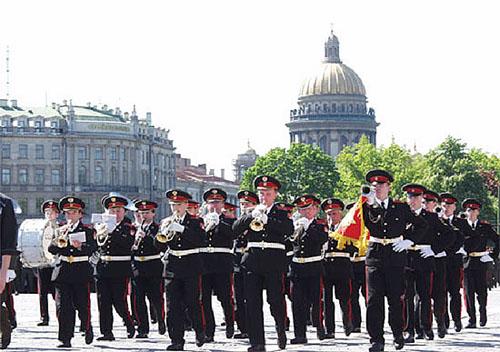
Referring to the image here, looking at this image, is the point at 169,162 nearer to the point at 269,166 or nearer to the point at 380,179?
the point at 269,166

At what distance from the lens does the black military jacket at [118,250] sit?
23.7 m

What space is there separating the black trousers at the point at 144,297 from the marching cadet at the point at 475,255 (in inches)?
196

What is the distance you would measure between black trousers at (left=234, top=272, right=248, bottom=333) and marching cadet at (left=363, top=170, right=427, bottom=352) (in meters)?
3.71

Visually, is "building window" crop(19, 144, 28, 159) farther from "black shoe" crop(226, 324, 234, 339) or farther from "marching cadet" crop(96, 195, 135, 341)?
"black shoe" crop(226, 324, 234, 339)

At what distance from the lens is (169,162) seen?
575 feet

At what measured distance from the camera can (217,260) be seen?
24.1m

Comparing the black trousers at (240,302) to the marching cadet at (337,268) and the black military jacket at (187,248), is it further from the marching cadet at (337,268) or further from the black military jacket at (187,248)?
the black military jacket at (187,248)

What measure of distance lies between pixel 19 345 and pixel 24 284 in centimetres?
2404

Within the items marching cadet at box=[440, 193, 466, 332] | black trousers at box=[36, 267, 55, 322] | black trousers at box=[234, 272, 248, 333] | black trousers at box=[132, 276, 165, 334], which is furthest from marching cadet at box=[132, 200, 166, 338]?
marching cadet at box=[440, 193, 466, 332]

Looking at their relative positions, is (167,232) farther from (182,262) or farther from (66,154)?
(66,154)

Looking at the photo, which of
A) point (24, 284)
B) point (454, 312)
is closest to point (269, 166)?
point (24, 284)

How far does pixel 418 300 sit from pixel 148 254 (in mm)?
3985

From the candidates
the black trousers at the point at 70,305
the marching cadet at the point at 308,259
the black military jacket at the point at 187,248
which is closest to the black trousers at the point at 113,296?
the black trousers at the point at 70,305

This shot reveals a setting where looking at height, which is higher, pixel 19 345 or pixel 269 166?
pixel 269 166
